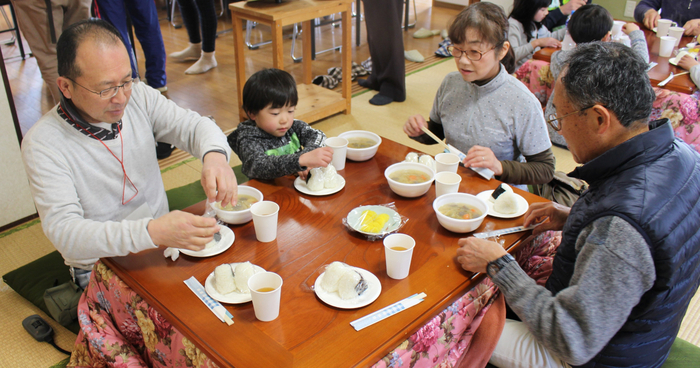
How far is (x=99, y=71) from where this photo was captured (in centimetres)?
132

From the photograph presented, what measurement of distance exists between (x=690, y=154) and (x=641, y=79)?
0.26 m

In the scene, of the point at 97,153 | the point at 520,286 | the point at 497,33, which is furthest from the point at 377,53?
the point at 520,286

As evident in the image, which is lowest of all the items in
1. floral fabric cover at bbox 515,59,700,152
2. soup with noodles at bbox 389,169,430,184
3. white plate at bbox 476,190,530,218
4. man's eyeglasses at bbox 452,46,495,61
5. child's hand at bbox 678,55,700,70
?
floral fabric cover at bbox 515,59,700,152

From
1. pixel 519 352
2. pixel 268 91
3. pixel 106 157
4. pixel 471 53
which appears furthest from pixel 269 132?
pixel 519 352

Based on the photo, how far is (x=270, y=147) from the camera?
73.0 inches

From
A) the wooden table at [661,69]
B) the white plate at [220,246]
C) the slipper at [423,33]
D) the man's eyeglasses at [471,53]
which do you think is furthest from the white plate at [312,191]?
the slipper at [423,33]

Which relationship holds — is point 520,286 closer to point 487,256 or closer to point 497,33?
point 487,256

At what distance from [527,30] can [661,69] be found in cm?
99

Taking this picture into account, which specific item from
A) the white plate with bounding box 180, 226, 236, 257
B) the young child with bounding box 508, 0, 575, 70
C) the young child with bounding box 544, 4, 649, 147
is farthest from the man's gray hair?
the young child with bounding box 508, 0, 575, 70

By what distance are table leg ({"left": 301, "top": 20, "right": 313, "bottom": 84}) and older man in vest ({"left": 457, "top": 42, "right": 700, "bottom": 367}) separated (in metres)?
3.05

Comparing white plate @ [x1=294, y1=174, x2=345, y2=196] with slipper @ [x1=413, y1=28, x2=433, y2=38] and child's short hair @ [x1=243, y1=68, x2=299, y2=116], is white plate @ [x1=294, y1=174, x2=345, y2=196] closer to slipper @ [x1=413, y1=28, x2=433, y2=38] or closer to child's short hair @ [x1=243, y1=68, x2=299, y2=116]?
child's short hair @ [x1=243, y1=68, x2=299, y2=116]

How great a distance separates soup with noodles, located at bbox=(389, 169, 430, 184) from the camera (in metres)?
1.59

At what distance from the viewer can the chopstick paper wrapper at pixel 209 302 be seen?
1080 mm

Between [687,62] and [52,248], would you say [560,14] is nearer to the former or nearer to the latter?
[687,62]
